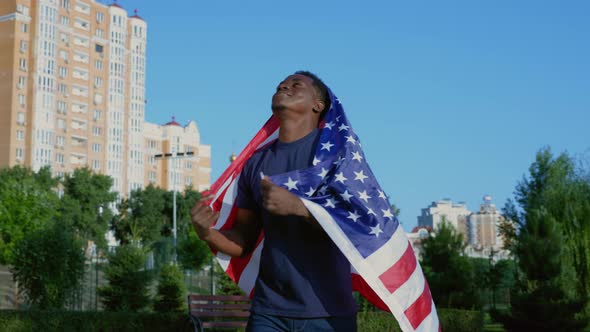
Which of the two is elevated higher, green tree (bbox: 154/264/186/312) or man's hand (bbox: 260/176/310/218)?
man's hand (bbox: 260/176/310/218)

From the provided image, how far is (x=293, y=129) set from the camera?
3.49 m

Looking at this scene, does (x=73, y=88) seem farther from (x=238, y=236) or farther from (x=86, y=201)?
(x=238, y=236)

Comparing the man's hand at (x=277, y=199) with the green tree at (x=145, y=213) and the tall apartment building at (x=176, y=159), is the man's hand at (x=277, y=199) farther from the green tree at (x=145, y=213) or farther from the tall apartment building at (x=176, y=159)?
the tall apartment building at (x=176, y=159)

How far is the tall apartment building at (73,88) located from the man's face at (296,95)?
76.4m

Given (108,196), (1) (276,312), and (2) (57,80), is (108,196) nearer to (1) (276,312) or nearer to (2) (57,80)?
(2) (57,80)

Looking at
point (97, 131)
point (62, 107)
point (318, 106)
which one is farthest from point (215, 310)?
point (97, 131)

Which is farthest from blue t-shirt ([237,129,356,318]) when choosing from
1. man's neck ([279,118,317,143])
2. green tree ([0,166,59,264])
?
green tree ([0,166,59,264])

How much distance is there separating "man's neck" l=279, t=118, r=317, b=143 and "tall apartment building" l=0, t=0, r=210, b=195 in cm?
7646

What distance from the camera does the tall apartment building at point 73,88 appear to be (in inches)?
2987

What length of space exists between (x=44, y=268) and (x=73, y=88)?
67490mm

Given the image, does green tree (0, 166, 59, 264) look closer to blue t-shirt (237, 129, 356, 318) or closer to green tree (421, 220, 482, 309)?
green tree (421, 220, 482, 309)

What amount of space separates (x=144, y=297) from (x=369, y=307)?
7.77 m

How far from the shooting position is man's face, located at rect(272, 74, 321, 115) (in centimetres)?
343

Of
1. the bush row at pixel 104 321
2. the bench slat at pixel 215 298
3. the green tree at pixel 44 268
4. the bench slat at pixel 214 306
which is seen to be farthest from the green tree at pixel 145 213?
the bench slat at pixel 214 306
